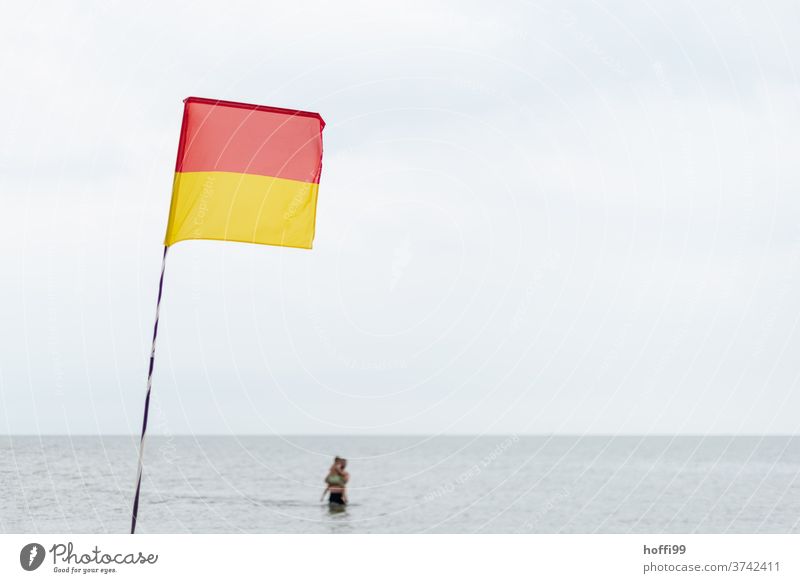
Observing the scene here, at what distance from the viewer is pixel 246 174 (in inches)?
550

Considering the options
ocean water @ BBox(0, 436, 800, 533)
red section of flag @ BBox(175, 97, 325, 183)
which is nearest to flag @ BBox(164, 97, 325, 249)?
red section of flag @ BBox(175, 97, 325, 183)

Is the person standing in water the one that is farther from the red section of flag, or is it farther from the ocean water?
the red section of flag

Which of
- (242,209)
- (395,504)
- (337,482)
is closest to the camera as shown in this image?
(242,209)

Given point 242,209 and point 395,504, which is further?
point 395,504

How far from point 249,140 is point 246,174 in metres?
0.50

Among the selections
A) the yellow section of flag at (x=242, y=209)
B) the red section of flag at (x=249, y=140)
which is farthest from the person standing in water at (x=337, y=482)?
the red section of flag at (x=249, y=140)

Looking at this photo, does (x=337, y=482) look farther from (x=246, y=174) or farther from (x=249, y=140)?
(x=249, y=140)

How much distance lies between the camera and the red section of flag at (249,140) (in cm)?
1327

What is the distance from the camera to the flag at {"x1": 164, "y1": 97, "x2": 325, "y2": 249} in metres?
13.2

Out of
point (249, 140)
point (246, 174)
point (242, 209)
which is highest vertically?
point (249, 140)

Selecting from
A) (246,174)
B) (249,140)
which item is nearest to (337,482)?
(246,174)
